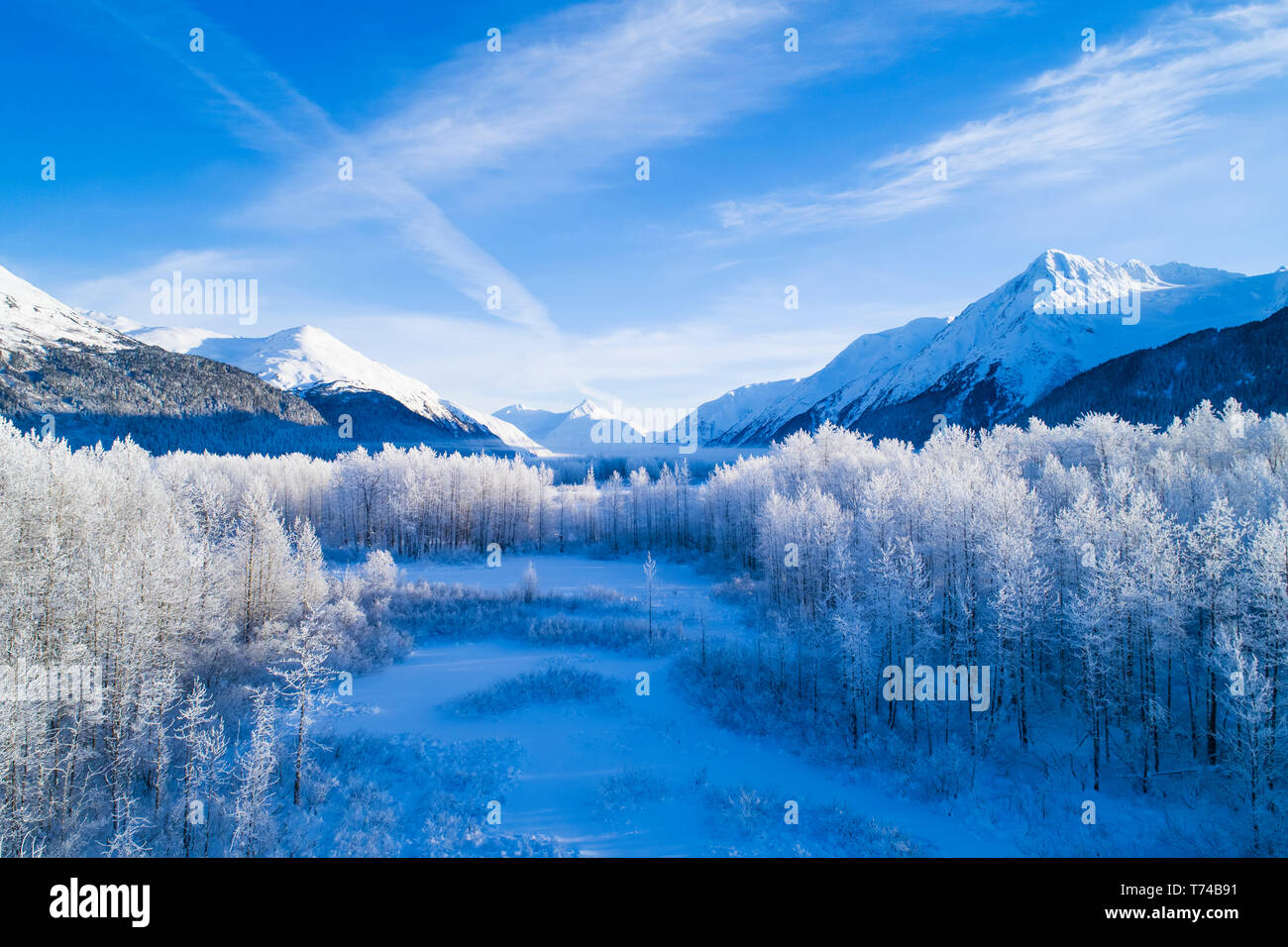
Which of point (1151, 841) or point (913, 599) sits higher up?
point (913, 599)

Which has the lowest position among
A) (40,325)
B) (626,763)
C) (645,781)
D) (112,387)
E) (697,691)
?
(626,763)

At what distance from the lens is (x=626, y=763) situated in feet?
77.4

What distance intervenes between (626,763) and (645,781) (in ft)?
6.94

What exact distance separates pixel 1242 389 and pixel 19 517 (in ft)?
558

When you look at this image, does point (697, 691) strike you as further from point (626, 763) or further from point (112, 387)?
point (112, 387)

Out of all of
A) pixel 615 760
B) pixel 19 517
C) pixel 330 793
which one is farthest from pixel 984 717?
→ pixel 19 517

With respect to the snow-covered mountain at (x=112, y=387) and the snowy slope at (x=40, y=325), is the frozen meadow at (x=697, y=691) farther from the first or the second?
the snowy slope at (x=40, y=325)

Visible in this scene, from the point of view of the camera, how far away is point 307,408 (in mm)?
197500

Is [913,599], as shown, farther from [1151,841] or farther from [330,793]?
[330,793]

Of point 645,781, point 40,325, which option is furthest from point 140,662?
point 40,325

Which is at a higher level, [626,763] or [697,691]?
[697,691]

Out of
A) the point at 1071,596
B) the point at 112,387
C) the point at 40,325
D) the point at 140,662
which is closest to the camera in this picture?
the point at 140,662
